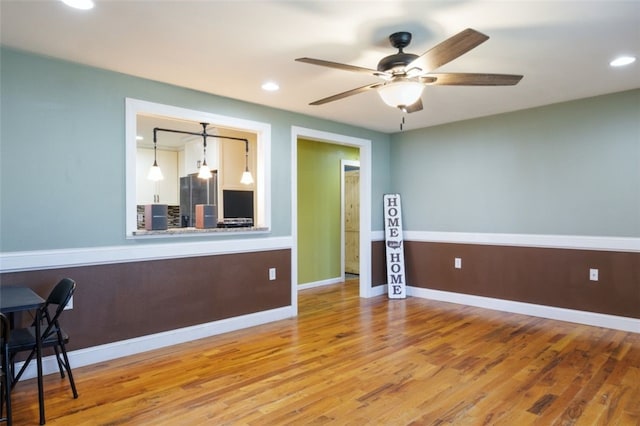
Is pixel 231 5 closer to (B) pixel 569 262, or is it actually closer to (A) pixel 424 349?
(A) pixel 424 349

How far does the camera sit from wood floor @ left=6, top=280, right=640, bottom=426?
2328 millimetres

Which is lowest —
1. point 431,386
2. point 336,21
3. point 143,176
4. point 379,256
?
point 431,386

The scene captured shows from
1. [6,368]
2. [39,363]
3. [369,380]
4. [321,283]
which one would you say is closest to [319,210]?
[321,283]

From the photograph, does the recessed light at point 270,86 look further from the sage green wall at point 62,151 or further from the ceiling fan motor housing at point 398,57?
the ceiling fan motor housing at point 398,57

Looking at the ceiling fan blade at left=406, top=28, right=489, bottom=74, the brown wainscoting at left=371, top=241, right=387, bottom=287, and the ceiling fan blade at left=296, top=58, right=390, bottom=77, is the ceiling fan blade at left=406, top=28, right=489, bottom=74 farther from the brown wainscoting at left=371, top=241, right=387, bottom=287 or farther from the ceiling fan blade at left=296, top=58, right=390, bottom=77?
the brown wainscoting at left=371, top=241, right=387, bottom=287

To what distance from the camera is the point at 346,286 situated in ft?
20.5

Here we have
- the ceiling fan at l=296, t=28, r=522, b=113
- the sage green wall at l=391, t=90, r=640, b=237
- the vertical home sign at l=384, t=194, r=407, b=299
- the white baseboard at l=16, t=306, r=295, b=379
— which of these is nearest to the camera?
the ceiling fan at l=296, t=28, r=522, b=113

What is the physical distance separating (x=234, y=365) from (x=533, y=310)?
347cm

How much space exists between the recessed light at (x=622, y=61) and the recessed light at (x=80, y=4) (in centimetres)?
371

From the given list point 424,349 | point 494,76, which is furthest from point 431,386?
point 494,76

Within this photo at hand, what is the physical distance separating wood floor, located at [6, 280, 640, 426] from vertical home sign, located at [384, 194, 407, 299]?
1355 mm

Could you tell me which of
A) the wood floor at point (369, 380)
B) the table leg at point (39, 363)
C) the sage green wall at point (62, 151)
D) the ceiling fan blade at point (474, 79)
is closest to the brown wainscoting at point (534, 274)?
the wood floor at point (369, 380)

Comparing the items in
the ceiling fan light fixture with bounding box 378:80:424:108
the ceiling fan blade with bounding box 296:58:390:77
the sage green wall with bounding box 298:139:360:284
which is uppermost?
the ceiling fan blade with bounding box 296:58:390:77

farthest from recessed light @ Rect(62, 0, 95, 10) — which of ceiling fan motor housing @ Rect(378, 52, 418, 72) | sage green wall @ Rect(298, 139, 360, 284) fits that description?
sage green wall @ Rect(298, 139, 360, 284)
